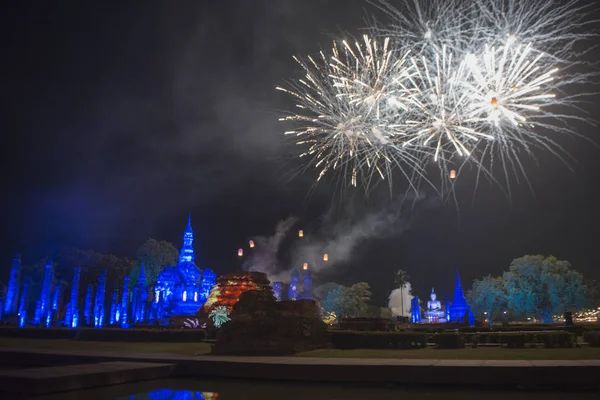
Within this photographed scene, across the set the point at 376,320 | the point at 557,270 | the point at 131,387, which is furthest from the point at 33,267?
the point at 557,270

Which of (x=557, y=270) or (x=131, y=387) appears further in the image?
(x=557, y=270)

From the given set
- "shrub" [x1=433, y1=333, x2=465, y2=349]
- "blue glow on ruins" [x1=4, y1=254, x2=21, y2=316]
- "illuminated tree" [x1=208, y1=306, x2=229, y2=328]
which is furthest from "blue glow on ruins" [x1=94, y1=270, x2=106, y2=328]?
"shrub" [x1=433, y1=333, x2=465, y2=349]

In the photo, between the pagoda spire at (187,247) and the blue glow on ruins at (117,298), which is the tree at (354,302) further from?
the pagoda spire at (187,247)

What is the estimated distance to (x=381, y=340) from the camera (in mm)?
27812

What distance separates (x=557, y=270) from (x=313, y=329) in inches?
2056

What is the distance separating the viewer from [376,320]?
3891 centimetres

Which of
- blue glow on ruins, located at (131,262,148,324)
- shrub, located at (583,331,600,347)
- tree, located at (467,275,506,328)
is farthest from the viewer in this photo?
blue glow on ruins, located at (131,262,148,324)

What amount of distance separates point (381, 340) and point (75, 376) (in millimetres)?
18074

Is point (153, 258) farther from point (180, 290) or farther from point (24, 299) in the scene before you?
point (24, 299)

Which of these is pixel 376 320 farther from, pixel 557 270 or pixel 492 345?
pixel 557 270

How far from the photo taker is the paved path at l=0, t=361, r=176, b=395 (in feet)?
44.6

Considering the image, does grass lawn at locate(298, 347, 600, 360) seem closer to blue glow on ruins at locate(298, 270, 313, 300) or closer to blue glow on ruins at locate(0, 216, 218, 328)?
blue glow on ruins at locate(0, 216, 218, 328)

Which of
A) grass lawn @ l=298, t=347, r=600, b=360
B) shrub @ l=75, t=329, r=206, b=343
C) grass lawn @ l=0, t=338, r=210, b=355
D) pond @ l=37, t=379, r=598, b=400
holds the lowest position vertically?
pond @ l=37, t=379, r=598, b=400

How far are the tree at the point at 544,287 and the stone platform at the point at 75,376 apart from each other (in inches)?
2489
